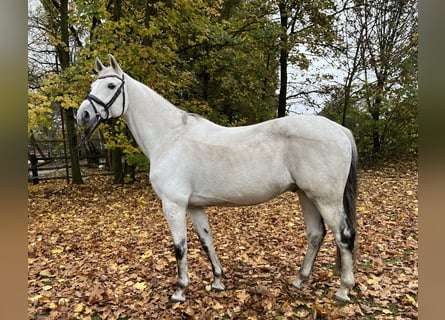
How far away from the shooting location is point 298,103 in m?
13.5

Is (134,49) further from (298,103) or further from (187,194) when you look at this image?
(298,103)

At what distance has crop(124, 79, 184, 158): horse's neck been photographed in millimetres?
3332

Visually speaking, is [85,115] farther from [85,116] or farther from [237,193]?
[237,193]

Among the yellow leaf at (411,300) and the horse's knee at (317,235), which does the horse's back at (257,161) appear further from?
the yellow leaf at (411,300)

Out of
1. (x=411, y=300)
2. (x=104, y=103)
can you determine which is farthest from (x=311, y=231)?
(x=104, y=103)

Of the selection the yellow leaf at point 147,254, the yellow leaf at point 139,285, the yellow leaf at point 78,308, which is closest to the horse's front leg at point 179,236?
A: the yellow leaf at point 139,285

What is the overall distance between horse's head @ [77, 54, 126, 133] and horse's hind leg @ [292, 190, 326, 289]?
2150 mm

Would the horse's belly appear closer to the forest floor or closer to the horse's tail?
the horse's tail

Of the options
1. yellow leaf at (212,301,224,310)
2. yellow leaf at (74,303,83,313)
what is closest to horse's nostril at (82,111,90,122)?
yellow leaf at (74,303,83,313)

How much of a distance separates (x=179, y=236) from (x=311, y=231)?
1438mm

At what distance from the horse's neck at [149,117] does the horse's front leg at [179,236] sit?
63 centimetres
